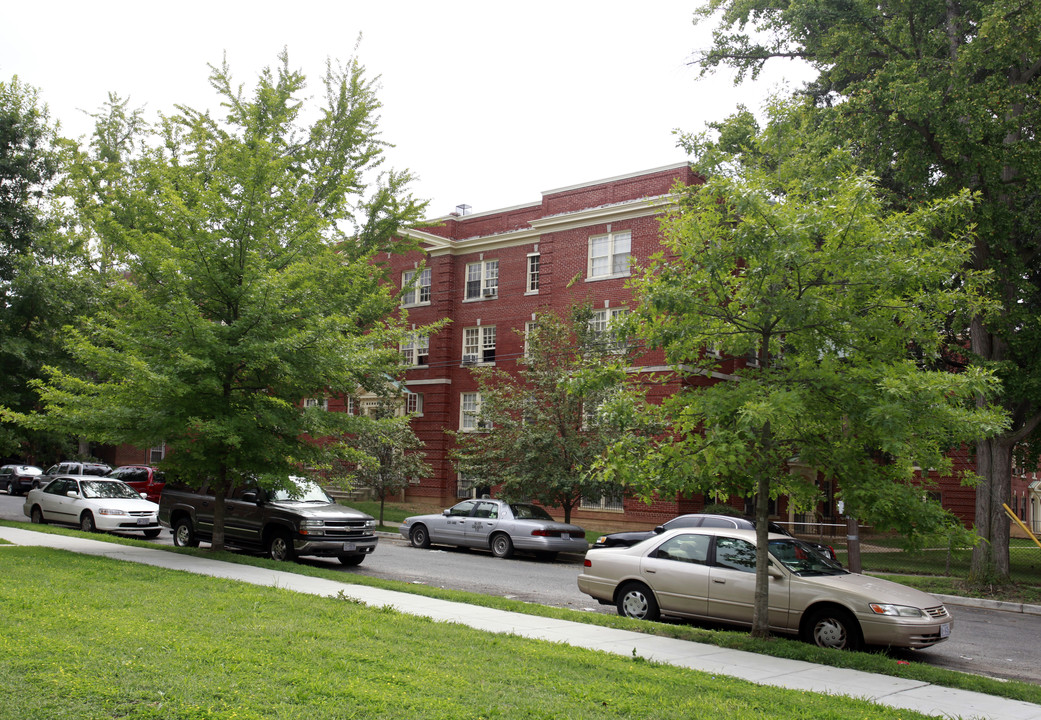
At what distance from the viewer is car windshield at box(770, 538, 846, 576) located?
10.9m

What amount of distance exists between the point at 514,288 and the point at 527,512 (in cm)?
1604

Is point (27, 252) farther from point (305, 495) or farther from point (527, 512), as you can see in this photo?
point (527, 512)

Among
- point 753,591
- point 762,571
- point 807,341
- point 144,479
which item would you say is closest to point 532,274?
point 144,479

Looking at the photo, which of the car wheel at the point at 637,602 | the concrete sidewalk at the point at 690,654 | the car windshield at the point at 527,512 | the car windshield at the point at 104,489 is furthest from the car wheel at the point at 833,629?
the car windshield at the point at 104,489

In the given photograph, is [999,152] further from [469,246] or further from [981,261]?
[469,246]

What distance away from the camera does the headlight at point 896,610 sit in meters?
A: 9.88

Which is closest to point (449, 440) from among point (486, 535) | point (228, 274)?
point (486, 535)

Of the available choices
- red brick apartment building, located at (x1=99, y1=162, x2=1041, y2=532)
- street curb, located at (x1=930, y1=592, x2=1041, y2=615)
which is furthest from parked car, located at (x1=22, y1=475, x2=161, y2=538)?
street curb, located at (x1=930, y1=592, x2=1041, y2=615)

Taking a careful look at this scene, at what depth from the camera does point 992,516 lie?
760 inches

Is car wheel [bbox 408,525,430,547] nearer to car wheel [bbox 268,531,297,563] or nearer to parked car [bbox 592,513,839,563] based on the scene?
parked car [bbox 592,513,839,563]

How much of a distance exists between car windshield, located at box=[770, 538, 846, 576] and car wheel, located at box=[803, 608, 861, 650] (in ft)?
1.92

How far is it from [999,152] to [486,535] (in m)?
15.3

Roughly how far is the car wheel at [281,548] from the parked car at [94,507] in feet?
18.9

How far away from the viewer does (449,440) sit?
38469mm
